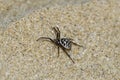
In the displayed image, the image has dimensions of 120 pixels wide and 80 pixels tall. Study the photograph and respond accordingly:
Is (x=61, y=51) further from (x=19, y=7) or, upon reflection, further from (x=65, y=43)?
(x=19, y=7)

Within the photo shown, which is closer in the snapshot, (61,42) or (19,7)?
(61,42)

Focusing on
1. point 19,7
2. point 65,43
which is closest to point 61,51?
point 65,43

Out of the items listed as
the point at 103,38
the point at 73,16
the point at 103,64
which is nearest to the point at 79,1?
the point at 73,16

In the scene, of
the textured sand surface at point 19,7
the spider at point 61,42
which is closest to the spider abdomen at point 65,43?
the spider at point 61,42

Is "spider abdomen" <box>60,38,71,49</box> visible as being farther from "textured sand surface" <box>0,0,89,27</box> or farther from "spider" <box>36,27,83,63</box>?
"textured sand surface" <box>0,0,89,27</box>

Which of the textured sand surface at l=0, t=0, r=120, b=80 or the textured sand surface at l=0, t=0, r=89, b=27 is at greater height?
the textured sand surface at l=0, t=0, r=89, b=27

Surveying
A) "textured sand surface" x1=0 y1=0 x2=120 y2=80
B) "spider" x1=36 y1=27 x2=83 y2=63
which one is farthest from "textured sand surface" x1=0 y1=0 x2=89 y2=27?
"spider" x1=36 y1=27 x2=83 y2=63

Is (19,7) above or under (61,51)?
above

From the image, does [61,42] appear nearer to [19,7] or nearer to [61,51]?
[61,51]
